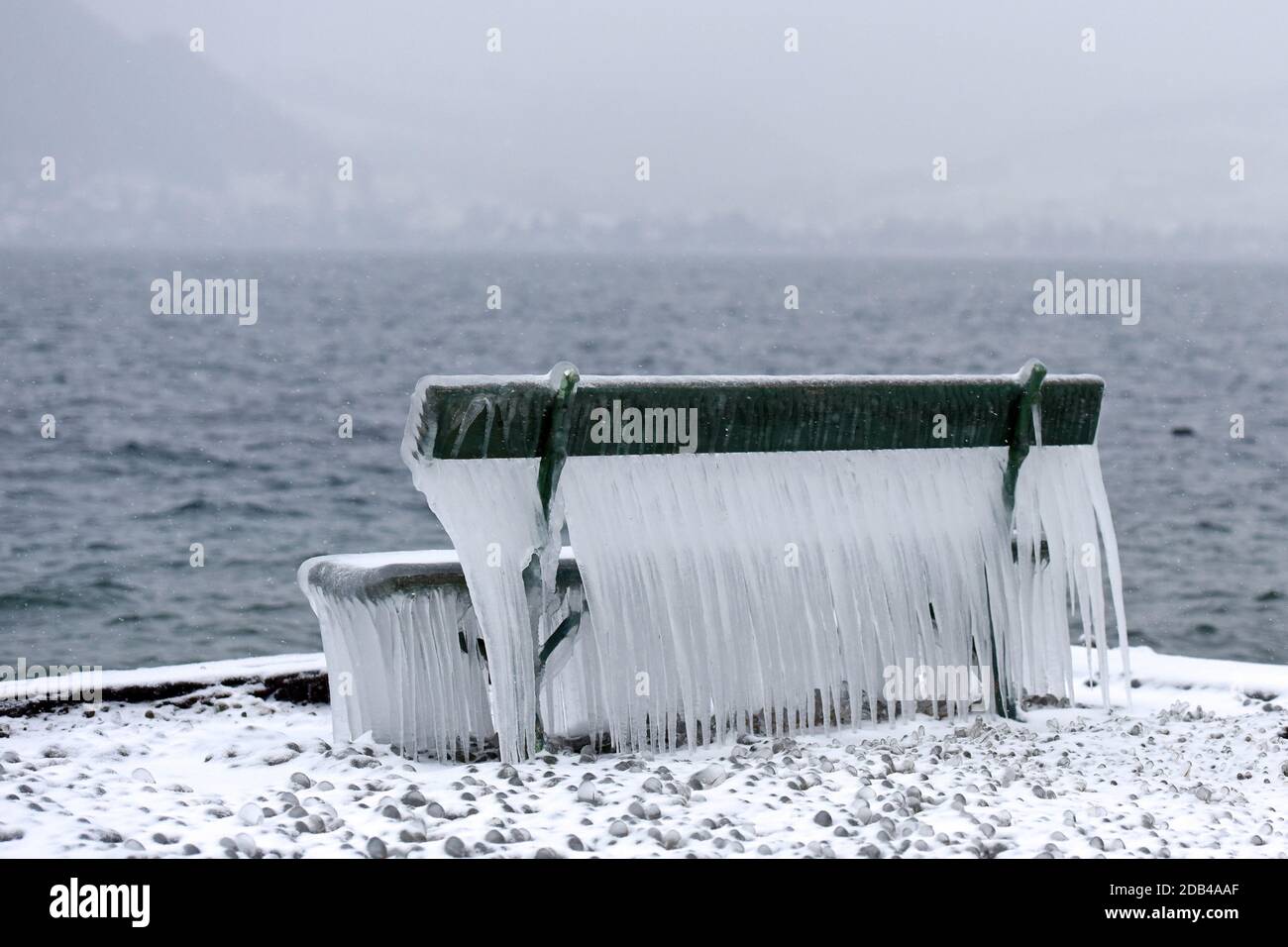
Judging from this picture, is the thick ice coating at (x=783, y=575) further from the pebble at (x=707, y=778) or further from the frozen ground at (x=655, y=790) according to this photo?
the pebble at (x=707, y=778)

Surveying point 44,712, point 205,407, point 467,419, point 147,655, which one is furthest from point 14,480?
point 467,419

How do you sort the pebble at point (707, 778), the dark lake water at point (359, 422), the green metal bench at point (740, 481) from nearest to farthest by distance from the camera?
1. the pebble at point (707, 778)
2. the green metal bench at point (740, 481)
3. the dark lake water at point (359, 422)

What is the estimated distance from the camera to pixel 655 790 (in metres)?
3.97

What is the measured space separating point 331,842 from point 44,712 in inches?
82.1

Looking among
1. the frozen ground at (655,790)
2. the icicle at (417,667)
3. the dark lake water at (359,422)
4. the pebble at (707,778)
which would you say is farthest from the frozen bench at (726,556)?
the dark lake water at (359,422)

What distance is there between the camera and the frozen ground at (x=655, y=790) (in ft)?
11.4

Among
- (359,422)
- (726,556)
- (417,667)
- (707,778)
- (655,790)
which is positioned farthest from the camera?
(359,422)

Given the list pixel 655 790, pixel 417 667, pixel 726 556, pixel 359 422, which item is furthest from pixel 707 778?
pixel 359 422

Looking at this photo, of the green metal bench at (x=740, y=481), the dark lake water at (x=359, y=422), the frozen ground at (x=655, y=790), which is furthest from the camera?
the dark lake water at (x=359, y=422)

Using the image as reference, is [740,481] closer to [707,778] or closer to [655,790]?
[707,778]

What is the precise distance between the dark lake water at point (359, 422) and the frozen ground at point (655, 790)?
760 cm

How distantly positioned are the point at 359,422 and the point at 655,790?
23877 millimetres

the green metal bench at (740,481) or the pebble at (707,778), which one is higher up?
the green metal bench at (740,481)
